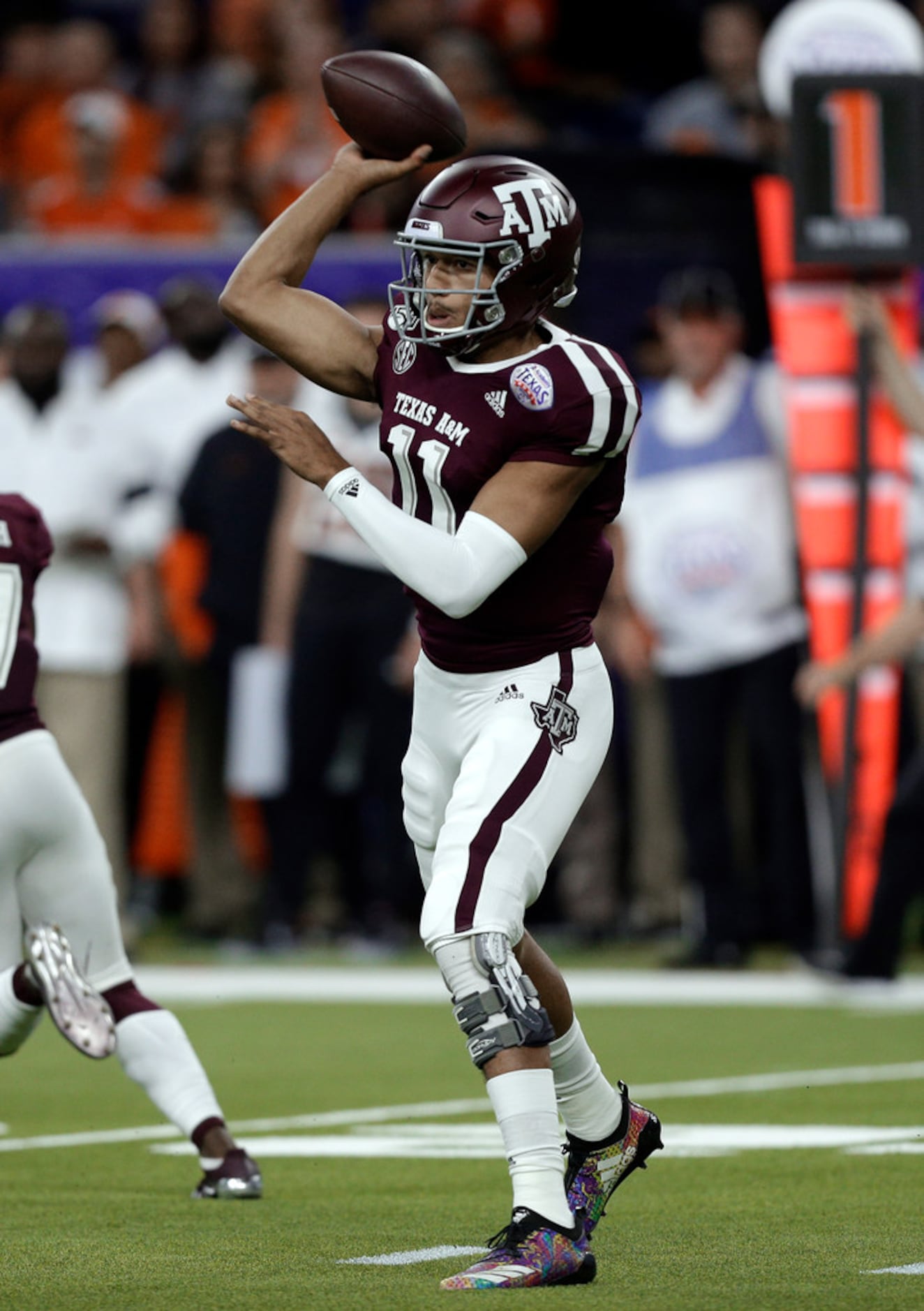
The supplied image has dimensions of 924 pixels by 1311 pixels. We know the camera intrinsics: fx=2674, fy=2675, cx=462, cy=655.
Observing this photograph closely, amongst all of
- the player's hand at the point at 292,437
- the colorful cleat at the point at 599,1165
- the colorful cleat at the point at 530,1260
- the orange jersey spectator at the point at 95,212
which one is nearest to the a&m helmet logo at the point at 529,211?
the player's hand at the point at 292,437

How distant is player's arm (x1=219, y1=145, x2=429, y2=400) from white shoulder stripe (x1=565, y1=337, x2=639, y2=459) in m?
0.46

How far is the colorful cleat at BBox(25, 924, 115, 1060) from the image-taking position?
526 cm

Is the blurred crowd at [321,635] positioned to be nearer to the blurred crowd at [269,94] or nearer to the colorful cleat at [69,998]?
the blurred crowd at [269,94]

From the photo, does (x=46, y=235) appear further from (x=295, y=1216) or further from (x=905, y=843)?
(x=295, y=1216)

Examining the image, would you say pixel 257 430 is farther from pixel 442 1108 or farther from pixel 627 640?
pixel 627 640

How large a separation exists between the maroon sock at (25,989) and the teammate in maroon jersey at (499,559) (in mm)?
1001

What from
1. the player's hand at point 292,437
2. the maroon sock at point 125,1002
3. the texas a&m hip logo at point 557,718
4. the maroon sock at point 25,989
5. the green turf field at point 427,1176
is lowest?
the green turf field at point 427,1176

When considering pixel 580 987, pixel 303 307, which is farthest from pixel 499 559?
pixel 580 987

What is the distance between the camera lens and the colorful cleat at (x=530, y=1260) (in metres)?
4.34

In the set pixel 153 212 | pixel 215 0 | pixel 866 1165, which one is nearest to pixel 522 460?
pixel 866 1165

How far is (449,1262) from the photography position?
461 centimetres

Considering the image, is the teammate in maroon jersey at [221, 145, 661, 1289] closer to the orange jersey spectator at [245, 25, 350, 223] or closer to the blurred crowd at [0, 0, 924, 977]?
the blurred crowd at [0, 0, 924, 977]

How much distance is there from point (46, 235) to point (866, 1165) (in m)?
9.03

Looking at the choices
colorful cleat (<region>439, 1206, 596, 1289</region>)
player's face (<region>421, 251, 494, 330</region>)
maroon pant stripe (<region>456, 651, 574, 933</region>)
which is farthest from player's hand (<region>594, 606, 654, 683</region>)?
colorful cleat (<region>439, 1206, 596, 1289</region>)
